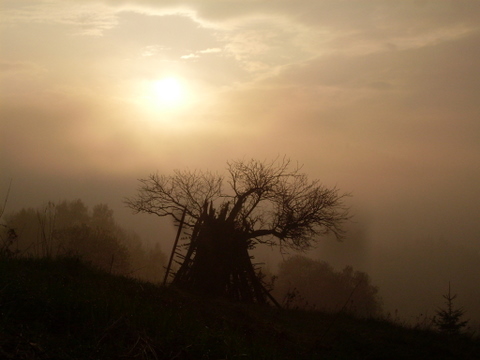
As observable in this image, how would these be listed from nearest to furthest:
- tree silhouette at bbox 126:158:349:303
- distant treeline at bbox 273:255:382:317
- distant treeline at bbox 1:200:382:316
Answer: tree silhouette at bbox 126:158:349:303 → distant treeline at bbox 1:200:382:316 → distant treeline at bbox 273:255:382:317

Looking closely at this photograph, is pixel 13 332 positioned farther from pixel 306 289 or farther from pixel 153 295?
pixel 306 289

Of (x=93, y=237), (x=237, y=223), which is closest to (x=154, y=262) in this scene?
(x=93, y=237)

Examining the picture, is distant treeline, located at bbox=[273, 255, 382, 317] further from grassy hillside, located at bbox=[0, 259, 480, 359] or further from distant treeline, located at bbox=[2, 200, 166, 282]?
grassy hillside, located at bbox=[0, 259, 480, 359]

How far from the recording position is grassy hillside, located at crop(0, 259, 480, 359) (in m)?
5.64

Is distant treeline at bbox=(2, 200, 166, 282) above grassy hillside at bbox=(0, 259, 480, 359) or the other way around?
above

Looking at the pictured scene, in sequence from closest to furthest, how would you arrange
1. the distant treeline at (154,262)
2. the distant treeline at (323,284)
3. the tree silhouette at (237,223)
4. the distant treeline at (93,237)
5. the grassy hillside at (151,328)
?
the grassy hillside at (151,328)
the tree silhouette at (237,223)
the distant treeline at (93,237)
the distant treeline at (154,262)
the distant treeline at (323,284)

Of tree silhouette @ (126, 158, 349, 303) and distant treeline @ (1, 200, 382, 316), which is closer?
tree silhouette @ (126, 158, 349, 303)

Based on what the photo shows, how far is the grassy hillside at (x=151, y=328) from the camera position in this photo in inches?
222

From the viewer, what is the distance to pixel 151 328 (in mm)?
6664

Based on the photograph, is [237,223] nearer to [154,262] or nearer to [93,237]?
[93,237]

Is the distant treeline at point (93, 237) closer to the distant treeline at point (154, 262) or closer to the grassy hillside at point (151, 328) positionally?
the distant treeline at point (154, 262)

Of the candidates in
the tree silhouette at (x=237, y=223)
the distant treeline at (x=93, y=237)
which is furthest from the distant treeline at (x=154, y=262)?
the tree silhouette at (x=237, y=223)

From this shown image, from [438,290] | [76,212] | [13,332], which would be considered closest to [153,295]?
[13,332]

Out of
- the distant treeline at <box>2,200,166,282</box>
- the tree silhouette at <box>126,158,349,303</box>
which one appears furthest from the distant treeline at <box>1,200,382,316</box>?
Result: the tree silhouette at <box>126,158,349,303</box>
